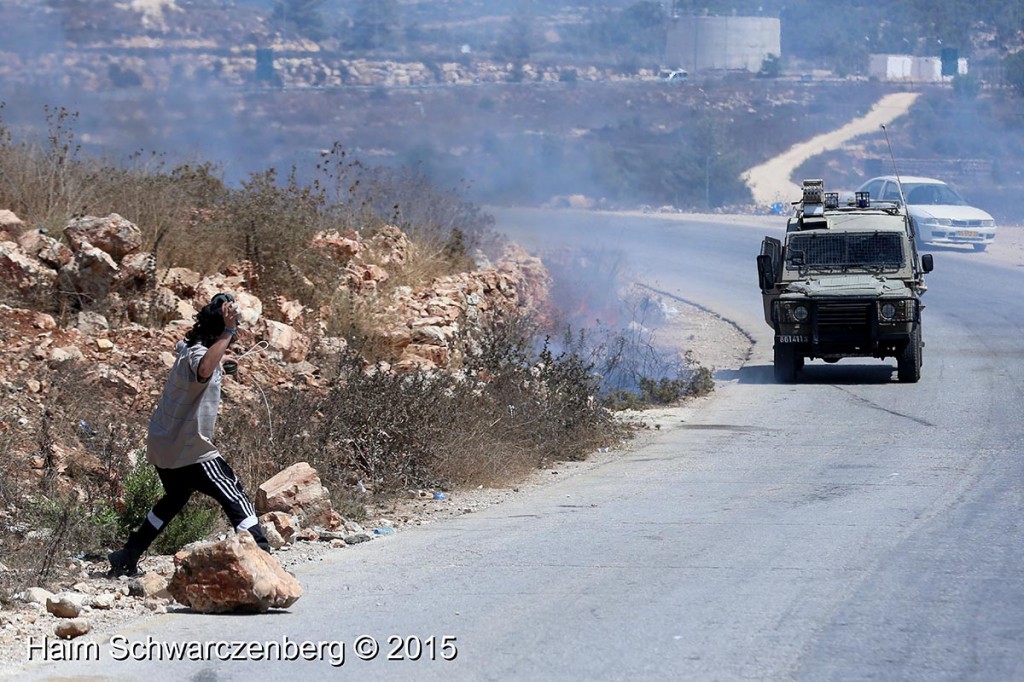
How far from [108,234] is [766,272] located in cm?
869

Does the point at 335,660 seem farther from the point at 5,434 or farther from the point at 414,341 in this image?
the point at 414,341

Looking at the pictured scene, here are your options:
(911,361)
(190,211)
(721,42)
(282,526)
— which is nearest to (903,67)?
(721,42)

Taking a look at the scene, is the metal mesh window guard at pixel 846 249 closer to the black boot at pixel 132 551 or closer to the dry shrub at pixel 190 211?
the dry shrub at pixel 190 211

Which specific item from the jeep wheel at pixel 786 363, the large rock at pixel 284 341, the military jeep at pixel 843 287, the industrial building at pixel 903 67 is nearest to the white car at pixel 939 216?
the military jeep at pixel 843 287

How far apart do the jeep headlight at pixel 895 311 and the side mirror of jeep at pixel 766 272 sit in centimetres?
158

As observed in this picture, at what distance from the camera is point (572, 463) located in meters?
12.6

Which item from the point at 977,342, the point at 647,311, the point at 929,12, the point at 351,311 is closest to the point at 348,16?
the point at 929,12

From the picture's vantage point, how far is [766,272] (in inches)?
725

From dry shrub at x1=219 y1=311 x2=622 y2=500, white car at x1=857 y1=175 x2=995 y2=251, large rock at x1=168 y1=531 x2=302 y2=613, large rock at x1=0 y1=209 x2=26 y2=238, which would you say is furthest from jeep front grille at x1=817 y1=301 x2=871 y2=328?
white car at x1=857 y1=175 x2=995 y2=251

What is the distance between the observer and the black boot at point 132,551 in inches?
295

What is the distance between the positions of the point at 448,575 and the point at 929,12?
7234 cm

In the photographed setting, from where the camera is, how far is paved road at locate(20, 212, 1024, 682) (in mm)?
6020

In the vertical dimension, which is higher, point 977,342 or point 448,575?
point 448,575

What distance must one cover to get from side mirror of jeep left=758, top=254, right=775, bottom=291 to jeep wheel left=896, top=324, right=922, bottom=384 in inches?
76.4
